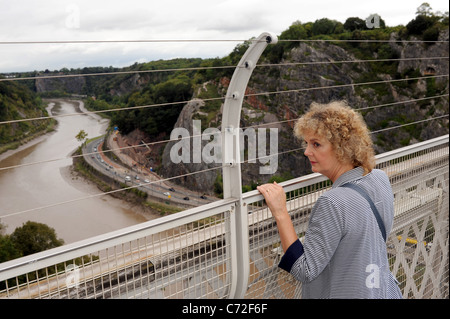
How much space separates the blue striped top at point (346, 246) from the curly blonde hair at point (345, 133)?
0.21 ft

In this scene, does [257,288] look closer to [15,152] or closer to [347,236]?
[347,236]

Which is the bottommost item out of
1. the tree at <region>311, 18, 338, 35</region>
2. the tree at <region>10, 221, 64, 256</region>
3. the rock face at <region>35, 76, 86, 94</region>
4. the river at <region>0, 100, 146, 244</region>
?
the tree at <region>10, 221, 64, 256</region>

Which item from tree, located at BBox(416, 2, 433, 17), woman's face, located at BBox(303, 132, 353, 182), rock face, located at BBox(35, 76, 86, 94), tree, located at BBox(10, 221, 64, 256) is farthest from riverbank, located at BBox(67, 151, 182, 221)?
tree, located at BBox(416, 2, 433, 17)

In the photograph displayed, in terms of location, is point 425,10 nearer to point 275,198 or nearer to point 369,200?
point 275,198

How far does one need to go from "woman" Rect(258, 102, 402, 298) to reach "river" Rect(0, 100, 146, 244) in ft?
2.94

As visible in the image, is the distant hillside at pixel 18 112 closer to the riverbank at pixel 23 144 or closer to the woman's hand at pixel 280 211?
the riverbank at pixel 23 144

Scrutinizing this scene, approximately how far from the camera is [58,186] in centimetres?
591

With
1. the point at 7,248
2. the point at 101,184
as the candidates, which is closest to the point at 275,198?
the point at 101,184

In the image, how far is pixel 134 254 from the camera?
4.12 ft

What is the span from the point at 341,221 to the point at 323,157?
25 centimetres

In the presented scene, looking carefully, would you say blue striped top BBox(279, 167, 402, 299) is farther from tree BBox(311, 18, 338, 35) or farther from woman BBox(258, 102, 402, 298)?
tree BBox(311, 18, 338, 35)

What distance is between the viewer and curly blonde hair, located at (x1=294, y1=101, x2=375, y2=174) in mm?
1201

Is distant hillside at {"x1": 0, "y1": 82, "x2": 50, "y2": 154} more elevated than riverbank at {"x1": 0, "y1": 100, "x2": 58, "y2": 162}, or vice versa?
distant hillside at {"x1": 0, "y1": 82, "x2": 50, "y2": 154}

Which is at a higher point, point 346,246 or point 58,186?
point 346,246
